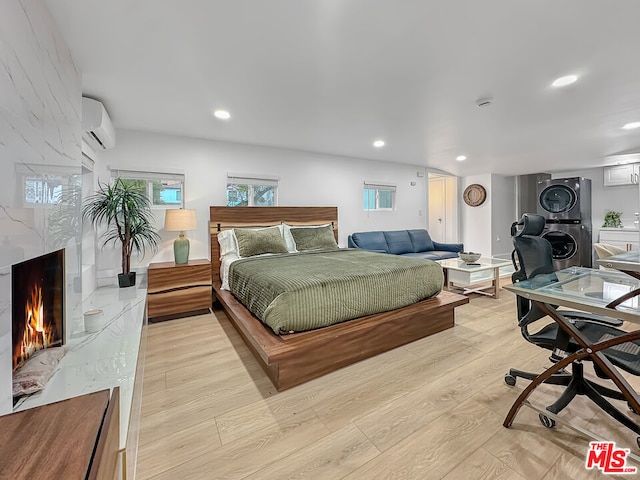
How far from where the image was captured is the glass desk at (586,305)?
1.26m

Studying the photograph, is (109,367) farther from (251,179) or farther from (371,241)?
(371,241)

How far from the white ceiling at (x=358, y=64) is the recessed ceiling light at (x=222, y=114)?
0.09m

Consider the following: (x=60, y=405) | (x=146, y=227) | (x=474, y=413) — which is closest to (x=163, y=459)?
(x=60, y=405)

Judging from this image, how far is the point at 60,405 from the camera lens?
0.78 metres

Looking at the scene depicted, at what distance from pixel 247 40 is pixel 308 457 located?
2440 millimetres

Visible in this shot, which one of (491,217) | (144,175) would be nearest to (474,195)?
(491,217)

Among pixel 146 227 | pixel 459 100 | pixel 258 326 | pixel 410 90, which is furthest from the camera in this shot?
pixel 146 227

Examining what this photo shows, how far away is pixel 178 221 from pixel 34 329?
1.92 meters

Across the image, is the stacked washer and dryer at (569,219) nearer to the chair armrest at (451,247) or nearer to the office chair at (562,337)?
the chair armrest at (451,247)

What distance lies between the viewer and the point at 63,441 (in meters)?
0.66

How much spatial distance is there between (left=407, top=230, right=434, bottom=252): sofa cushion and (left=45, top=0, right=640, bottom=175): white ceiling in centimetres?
233

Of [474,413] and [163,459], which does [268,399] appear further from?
[474,413]

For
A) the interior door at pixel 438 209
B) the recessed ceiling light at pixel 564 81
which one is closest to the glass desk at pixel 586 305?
the recessed ceiling light at pixel 564 81

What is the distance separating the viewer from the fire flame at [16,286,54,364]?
1.50m
